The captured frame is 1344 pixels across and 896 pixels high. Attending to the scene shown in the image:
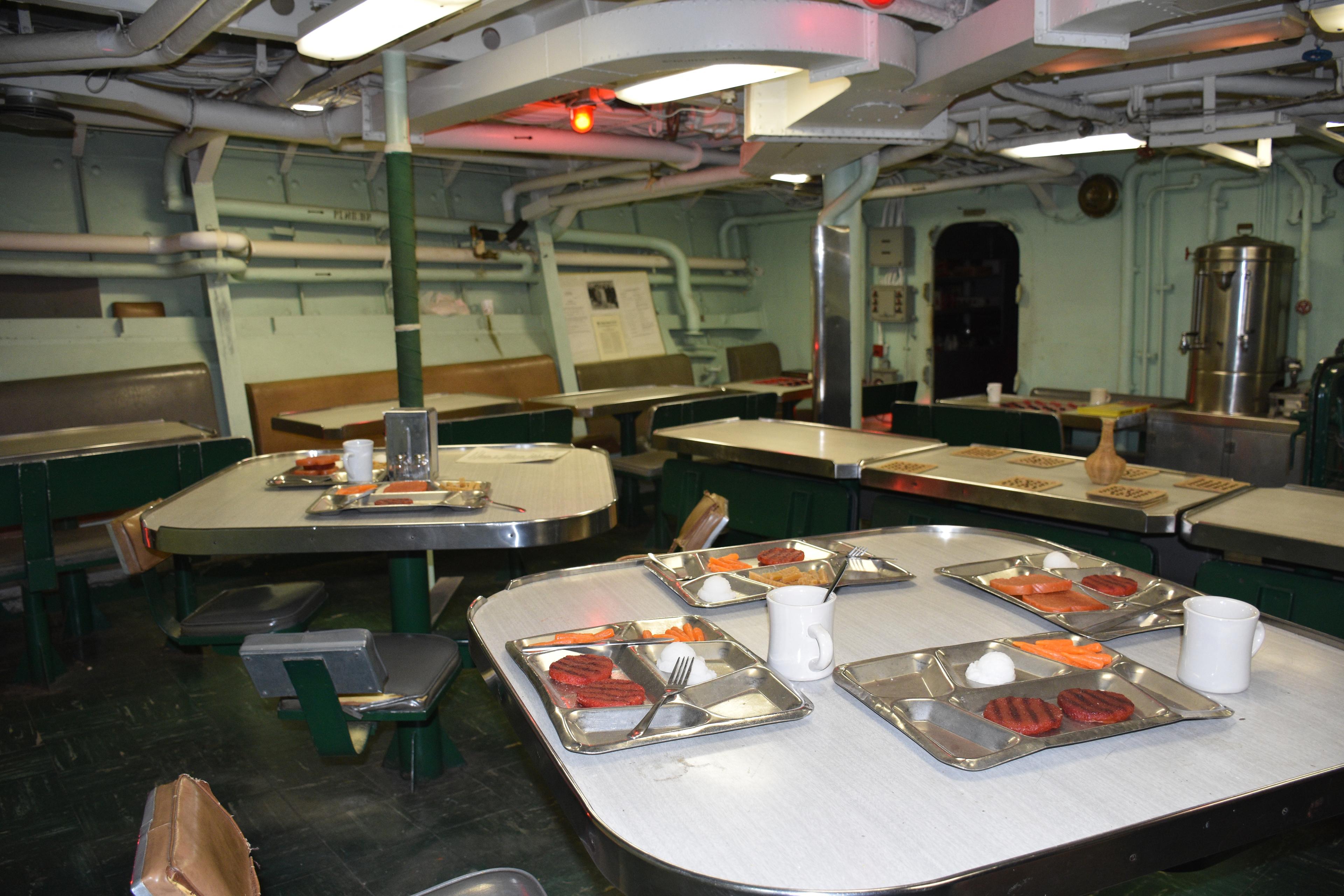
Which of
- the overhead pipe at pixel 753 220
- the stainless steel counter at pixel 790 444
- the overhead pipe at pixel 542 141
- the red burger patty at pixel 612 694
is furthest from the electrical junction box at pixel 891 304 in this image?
the red burger patty at pixel 612 694

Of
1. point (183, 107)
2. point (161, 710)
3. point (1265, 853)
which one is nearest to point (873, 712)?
point (1265, 853)

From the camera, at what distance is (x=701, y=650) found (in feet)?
5.13

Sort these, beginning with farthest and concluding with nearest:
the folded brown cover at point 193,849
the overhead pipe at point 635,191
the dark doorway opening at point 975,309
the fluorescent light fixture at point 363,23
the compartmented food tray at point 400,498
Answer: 1. the dark doorway opening at point 975,309
2. the overhead pipe at point 635,191
3. the fluorescent light fixture at point 363,23
4. the compartmented food tray at point 400,498
5. the folded brown cover at point 193,849

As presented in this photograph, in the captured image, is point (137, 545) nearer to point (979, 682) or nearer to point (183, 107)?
point (979, 682)

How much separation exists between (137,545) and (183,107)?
9.91 feet

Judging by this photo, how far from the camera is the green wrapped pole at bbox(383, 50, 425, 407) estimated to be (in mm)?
3617

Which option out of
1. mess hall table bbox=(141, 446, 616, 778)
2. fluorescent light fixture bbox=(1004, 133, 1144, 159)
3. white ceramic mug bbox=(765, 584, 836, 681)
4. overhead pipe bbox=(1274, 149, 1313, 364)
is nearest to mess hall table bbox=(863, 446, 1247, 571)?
mess hall table bbox=(141, 446, 616, 778)

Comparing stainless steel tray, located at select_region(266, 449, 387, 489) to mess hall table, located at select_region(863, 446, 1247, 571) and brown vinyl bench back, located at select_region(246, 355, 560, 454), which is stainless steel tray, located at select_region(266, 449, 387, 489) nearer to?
mess hall table, located at select_region(863, 446, 1247, 571)

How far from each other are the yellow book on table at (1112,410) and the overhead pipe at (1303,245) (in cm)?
133

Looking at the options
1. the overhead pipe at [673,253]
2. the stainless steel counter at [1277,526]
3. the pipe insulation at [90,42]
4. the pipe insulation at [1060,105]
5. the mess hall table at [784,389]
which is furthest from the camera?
the overhead pipe at [673,253]

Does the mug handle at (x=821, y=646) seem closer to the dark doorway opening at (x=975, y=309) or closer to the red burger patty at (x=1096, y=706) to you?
the red burger patty at (x=1096, y=706)

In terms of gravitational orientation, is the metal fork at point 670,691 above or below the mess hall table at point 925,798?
above

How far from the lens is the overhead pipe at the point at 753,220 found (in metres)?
9.23

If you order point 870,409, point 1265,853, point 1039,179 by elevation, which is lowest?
point 1265,853
